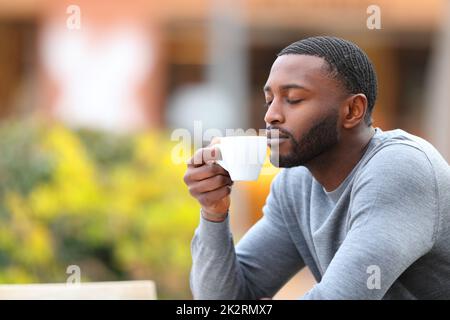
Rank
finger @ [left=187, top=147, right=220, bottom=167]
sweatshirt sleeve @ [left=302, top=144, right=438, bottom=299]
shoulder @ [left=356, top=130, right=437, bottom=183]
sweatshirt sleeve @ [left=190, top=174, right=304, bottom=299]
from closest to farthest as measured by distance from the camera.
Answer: sweatshirt sleeve @ [left=302, top=144, right=438, bottom=299], shoulder @ [left=356, top=130, right=437, bottom=183], finger @ [left=187, top=147, right=220, bottom=167], sweatshirt sleeve @ [left=190, top=174, right=304, bottom=299]

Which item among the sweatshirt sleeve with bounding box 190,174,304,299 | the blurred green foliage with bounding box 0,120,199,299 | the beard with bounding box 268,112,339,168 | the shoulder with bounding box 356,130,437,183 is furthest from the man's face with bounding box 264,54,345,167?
the blurred green foliage with bounding box 0,120,199,299

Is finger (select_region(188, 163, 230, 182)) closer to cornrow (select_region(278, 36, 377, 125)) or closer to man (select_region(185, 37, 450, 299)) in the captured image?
man (select_region(185, 37, 450, 299))

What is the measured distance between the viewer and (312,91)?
6.56 feet

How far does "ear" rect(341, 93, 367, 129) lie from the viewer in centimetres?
204

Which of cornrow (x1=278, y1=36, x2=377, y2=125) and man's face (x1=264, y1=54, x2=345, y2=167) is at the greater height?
cornrow (x1=278, y1=36, x2=377, y2=125)

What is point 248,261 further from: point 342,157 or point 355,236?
point 355,236

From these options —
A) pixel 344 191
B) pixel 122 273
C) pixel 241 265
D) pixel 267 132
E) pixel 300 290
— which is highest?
pixel 267 132

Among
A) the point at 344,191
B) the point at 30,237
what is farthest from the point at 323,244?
the point at 30,237

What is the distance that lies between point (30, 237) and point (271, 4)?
662cm

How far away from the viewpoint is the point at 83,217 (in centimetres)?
464

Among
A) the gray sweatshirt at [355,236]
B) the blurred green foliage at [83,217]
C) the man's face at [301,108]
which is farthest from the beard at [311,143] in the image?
the blurred green foliage at [83,217]

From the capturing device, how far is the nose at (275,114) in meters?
2.02
